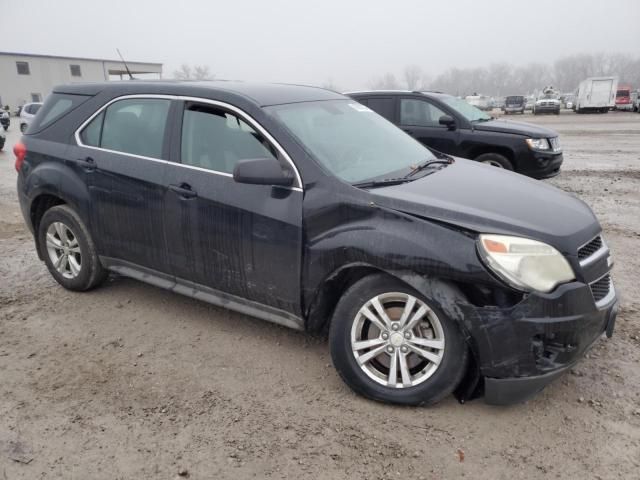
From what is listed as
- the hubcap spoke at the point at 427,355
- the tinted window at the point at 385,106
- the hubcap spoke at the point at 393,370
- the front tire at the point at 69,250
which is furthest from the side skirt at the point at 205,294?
the tinted window at the point at 385,106

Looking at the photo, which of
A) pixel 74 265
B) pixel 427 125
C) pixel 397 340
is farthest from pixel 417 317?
pixel 427 125

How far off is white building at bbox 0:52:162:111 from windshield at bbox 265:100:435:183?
58.5 meters

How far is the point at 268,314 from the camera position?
3443 mm

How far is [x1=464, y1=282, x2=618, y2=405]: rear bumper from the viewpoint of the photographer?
2.61 m

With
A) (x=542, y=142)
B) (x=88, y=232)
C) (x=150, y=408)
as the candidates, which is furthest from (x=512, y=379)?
(x=542, y=142)

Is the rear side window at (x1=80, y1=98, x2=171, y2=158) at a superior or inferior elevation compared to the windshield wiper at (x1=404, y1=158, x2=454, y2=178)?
superior

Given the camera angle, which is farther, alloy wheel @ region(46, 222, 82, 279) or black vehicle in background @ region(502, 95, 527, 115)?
black vehicle in background @ region(502, 95, 527, 115)

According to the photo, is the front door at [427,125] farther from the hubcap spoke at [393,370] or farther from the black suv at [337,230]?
the hubcap spoke at [393,370]

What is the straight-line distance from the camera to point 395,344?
9.61 ft

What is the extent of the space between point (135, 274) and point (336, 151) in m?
1.87

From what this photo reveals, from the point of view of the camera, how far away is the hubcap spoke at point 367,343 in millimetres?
2977

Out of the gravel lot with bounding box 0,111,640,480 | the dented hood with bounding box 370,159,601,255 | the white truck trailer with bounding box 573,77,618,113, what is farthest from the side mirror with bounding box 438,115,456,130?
the white truck trailer with bounding box 573,77,618,113

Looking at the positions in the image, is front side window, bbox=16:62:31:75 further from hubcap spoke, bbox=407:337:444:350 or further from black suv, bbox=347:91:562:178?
hubcap spoke, bbox=407:337:444:350

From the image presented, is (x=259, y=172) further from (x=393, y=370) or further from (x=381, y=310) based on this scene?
(x=393, y=370)
